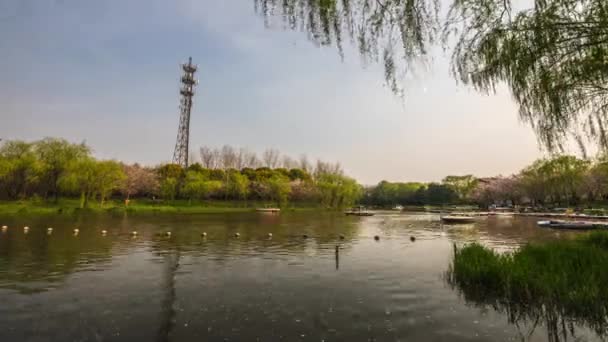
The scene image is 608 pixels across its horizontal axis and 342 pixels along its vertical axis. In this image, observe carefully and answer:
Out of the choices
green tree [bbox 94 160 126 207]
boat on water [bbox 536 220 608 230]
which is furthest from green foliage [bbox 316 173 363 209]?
boat on water [bbox 536 220 608 230]

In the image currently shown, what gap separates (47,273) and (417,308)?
545 inches

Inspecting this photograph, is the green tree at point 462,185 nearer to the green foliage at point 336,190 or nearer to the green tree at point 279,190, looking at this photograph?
the green foliage at point 336,190

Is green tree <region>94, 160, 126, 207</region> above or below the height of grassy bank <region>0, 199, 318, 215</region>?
above

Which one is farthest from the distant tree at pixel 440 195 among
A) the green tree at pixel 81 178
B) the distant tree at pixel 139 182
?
the green tree at pixel 81 178

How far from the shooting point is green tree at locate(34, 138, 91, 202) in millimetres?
54438

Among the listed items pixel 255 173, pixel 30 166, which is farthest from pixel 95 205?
pixel 255 173

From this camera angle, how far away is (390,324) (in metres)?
8.43

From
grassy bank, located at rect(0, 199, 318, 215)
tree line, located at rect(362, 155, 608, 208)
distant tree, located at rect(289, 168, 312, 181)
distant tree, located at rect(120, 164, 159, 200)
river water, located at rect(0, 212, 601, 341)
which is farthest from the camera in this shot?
distant tree, located at rect(289, 168, 312, 181)

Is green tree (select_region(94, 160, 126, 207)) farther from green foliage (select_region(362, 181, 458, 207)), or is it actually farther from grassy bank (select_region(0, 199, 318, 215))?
green foliage (select_region(362, 181, 458, 207))

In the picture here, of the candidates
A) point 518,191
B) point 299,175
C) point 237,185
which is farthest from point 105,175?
point 518,191

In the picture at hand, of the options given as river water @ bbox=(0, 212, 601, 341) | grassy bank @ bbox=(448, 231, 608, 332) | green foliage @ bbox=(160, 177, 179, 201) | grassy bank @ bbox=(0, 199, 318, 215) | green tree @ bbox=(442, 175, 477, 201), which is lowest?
river water @ bbox=(0, 212, 601, 341)

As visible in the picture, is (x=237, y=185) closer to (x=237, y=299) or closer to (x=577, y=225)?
(x=577, y=225)

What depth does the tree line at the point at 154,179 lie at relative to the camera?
5375cm

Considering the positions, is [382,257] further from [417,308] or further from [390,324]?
[390,324]
